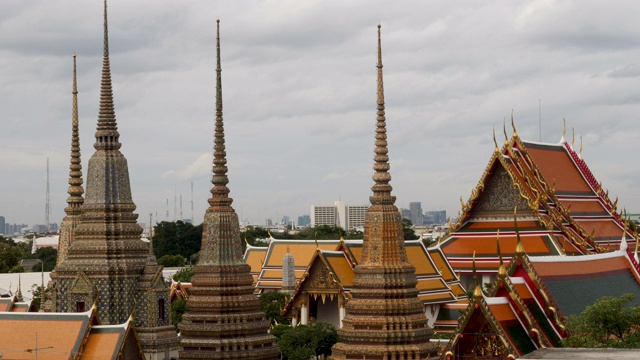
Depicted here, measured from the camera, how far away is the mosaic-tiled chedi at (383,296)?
2966 cm

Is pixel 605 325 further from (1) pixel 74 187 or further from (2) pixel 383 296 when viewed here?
(1) pixel 74 187

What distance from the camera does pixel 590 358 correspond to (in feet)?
59.8

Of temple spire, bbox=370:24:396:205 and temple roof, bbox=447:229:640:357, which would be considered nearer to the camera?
temple roof, bbox=447:229:640:357

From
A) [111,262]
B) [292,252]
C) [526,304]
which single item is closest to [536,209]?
[292,252]

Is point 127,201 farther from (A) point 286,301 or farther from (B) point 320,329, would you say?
(A) point 286,301

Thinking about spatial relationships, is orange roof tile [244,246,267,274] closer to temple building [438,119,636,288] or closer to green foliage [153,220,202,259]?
temple building [438,119,636,288]

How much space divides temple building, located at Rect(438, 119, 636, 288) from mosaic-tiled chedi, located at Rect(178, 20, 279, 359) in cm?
1503

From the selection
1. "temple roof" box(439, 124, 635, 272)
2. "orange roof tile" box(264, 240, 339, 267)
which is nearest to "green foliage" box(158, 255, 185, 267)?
"orange roof tile" box(264, 240, 339, 267)

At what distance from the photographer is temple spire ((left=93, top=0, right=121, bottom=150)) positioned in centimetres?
3722

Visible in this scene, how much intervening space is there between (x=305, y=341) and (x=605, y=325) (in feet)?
52.0

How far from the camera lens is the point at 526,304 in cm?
2681

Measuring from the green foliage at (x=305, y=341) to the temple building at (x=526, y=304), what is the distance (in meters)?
11.0

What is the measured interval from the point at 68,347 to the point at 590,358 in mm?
16835

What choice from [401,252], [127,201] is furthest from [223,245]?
[127,201]
